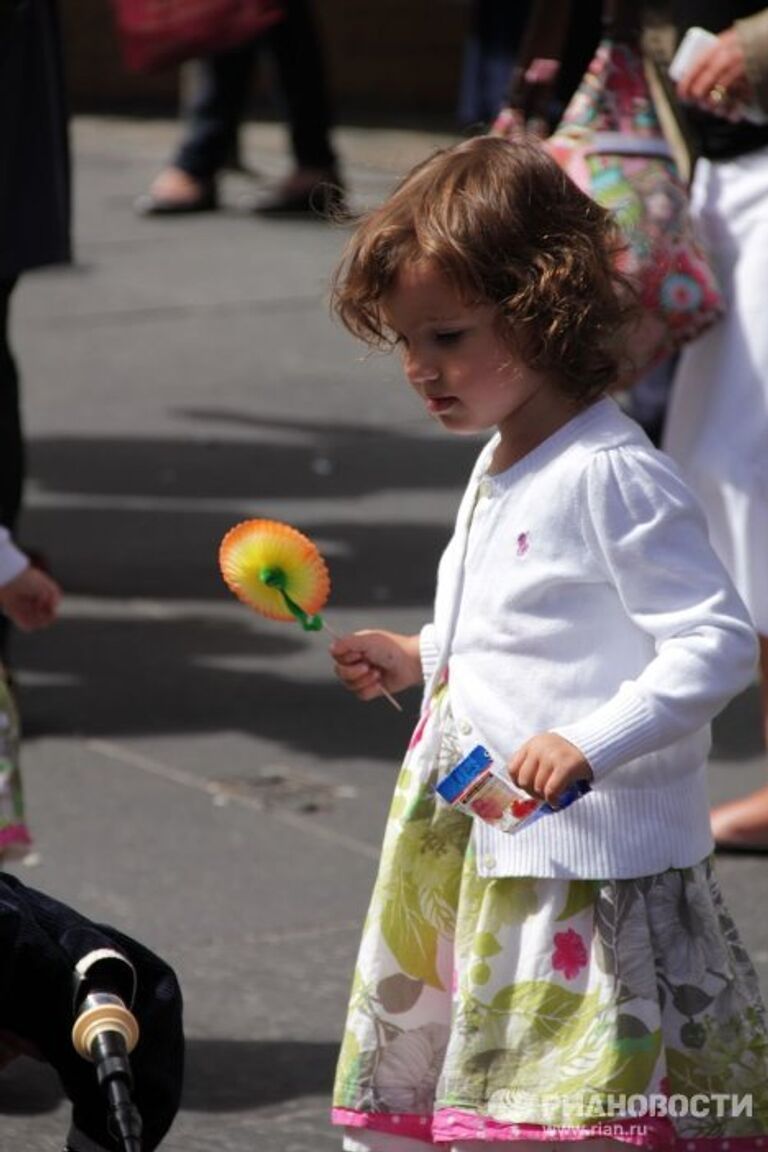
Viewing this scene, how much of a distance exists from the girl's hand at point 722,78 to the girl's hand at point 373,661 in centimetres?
163

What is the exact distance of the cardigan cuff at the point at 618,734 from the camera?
9.33 ft

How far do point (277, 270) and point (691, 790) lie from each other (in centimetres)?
820

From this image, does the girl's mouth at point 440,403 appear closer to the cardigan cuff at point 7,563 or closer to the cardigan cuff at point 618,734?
the cardigan cuff at point 618,734

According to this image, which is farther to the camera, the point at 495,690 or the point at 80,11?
the point at 80,11

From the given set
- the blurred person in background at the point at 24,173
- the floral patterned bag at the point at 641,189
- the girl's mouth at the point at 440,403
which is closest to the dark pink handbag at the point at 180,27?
the blurred person in background at the point at 24,173

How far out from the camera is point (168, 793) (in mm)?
5207

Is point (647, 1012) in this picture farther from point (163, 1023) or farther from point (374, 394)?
point (374, 394)

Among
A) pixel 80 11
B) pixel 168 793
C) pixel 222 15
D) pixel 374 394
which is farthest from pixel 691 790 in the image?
pixel 80 11

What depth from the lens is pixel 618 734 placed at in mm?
2852

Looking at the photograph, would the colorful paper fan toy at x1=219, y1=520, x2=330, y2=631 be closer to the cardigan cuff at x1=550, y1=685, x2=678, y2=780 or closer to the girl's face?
the girl's face

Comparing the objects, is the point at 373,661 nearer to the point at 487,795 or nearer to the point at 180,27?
the point at 487,795

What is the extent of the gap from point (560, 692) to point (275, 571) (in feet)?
1.32

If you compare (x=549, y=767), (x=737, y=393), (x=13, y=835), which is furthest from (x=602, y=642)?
(x=737, y=393)

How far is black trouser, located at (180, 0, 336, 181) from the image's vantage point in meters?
11.3
